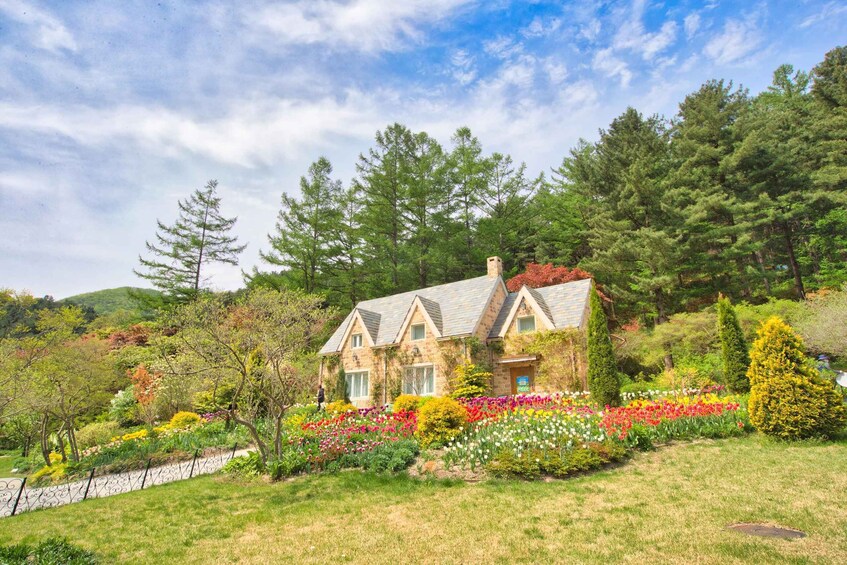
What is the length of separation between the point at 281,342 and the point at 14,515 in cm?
667

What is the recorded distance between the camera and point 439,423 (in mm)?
12273

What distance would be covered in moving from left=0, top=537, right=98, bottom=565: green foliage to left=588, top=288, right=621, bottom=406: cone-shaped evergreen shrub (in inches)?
584

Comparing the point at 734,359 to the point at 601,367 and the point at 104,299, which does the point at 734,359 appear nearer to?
the point at 601,367

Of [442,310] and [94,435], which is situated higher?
[442,310]

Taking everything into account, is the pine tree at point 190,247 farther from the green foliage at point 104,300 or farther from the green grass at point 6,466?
the green foliage at point 104,300

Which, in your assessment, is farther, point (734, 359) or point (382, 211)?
point (382, 211)

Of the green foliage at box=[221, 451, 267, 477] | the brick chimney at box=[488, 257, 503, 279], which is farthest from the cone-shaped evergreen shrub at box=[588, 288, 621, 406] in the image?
the green foliage at box=[221, 451, 267, 477]

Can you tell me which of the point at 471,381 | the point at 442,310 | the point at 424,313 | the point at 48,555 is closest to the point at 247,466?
the point at 48,555

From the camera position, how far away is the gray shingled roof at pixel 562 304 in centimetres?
2136

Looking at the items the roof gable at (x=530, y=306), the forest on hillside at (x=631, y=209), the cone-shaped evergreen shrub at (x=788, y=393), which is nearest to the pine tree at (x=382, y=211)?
the forest on hillside at (x=631, y=209)

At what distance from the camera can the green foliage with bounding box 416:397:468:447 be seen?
476 inches

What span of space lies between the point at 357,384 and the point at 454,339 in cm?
752

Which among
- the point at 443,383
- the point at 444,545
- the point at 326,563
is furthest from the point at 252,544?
the point at 443,383

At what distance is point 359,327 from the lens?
2733cm
